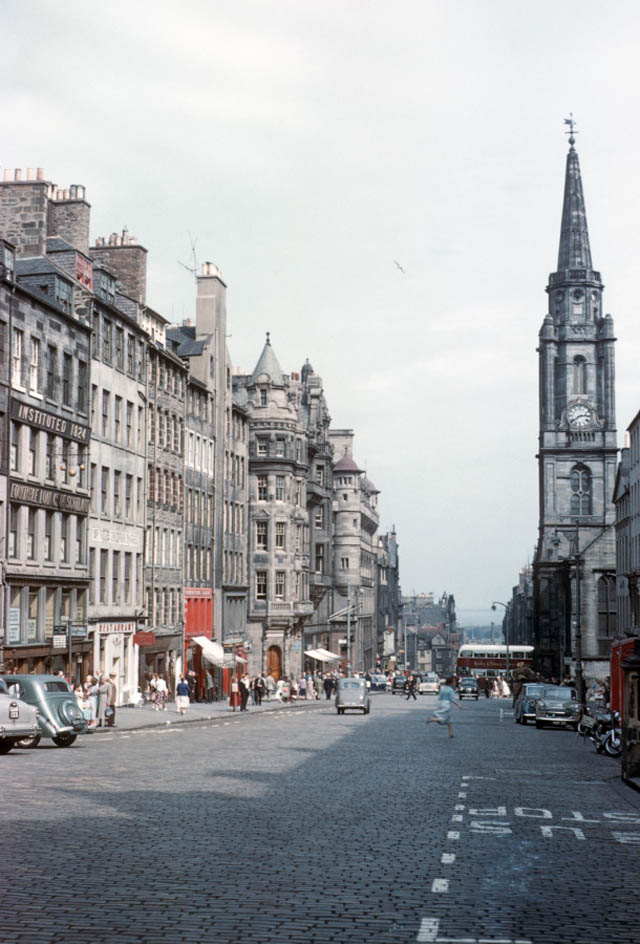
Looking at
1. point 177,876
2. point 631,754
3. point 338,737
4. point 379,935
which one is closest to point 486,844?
point 177,876

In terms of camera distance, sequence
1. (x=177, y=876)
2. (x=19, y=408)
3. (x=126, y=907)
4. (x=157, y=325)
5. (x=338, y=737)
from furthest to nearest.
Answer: (x=157, y=325) → (x=19, y=408) → (x=338, y=737) → (x=177, y=876) → (x=126, y=907)

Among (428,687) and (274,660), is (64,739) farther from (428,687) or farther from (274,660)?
(428,687)

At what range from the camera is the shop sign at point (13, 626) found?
45031 millimetres

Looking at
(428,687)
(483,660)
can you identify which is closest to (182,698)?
(428,687)

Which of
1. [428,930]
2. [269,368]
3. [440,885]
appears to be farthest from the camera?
[269,368]

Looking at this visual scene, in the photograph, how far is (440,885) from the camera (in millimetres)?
11766

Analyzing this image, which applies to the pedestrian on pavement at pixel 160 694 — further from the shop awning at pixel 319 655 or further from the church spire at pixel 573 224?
the church spire at pixel 573 224

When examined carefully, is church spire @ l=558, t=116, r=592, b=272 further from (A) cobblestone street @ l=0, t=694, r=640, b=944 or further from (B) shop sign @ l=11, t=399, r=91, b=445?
(A) cobblestone street @ l=0, t=694, r=640, b=944

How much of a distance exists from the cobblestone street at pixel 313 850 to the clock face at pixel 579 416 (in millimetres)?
114255

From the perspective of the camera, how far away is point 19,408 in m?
46.6

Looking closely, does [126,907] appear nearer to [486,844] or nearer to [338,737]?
[486,844]

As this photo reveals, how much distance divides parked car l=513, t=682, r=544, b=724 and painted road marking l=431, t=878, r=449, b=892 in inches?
1370

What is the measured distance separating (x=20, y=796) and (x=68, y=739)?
12.0 metres

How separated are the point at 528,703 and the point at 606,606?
6051 centimetres
